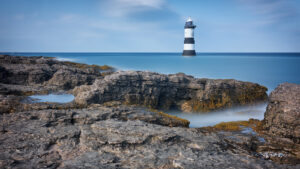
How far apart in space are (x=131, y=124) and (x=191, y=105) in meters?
6.10

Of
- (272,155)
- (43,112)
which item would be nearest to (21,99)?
(43,112)

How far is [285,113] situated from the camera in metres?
6.55

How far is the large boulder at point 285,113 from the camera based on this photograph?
6.18m

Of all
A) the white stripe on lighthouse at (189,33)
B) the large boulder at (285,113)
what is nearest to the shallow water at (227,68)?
the white stripe on lighthouse at (189,33)

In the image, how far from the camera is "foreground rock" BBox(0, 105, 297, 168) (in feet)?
11.8

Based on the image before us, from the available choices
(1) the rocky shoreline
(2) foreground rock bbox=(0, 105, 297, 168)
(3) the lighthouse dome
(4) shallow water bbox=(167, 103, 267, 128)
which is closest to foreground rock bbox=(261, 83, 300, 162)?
(1) the rocky shoreline

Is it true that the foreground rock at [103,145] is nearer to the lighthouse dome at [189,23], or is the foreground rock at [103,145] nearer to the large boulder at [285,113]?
the large boulder at [285,113]

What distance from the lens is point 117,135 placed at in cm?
439

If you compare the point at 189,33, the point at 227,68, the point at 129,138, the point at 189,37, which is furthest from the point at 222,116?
the point at 189,37

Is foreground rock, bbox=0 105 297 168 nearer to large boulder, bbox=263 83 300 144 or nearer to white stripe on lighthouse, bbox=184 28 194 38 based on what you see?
large boulder, bbox=263 83 300 144

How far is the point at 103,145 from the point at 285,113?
18.3 ft

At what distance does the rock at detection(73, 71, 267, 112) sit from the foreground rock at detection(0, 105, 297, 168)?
14.3 feet

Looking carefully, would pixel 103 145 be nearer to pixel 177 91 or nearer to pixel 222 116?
pixel 177 91

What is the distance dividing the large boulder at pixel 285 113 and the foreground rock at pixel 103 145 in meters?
2.66
